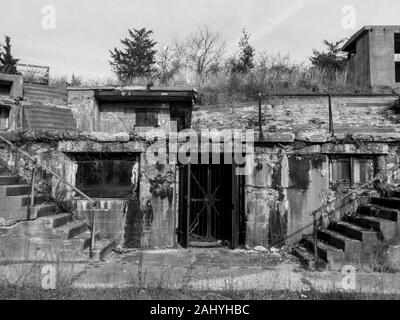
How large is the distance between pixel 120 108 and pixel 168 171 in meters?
8.86

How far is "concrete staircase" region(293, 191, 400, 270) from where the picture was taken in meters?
6.86

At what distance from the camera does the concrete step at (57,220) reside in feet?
24.2

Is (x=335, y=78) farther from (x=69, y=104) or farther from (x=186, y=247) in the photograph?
(x=186, y=247)

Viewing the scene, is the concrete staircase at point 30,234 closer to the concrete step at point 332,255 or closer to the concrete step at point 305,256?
the concrete step at point 305,256

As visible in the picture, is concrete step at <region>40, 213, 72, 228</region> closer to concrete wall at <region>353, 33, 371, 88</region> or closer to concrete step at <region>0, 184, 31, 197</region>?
concrete step at <region>0, 184, 31, 197</region>

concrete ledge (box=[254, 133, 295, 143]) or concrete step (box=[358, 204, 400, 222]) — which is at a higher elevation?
concrete ledge (box=[254, 133, 295, 143])

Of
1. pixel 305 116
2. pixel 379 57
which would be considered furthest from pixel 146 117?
pixel 379 57

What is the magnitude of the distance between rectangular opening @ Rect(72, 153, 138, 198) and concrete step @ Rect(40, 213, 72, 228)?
2.63ft

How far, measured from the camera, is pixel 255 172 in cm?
875

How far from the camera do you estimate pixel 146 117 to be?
16734mm

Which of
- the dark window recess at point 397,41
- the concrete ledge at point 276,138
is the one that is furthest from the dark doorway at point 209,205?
the dark window recess at point 397,41

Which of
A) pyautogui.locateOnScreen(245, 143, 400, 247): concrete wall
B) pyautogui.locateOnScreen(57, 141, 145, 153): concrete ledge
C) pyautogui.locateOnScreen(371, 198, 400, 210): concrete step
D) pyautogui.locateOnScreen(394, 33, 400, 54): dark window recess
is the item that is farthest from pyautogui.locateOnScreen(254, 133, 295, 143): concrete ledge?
pyautogui.locateOnScreen(394, 33, 400, 54): dark window recess

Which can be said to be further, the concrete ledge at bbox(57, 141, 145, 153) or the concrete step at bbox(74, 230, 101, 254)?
the concrete ledge at bbox(57, 141, 145, 153)

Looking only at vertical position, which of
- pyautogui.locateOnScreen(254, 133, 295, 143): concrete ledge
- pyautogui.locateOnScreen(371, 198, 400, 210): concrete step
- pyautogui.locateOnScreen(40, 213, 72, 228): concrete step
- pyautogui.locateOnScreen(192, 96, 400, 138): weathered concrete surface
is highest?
pyautogui.locateOnScreen(192, 96, 400, 138): weathered concrete surface
